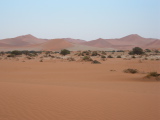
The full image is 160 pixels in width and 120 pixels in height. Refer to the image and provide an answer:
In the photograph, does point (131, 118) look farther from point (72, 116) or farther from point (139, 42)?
point (139, 42)

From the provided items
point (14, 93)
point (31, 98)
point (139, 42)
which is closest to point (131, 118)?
point (31, 98)

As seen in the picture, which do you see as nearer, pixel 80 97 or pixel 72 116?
pixel 72 116

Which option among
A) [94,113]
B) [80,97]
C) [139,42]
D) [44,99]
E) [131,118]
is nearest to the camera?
[131,118]

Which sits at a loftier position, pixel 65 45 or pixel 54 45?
pixel 65 45

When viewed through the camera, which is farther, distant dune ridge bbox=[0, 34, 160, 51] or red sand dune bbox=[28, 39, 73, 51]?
red sand dune bbox=[28, 39, 73, 51]

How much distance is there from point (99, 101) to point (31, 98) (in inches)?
98.9

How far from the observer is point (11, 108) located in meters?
5.66

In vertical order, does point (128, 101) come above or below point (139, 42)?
below

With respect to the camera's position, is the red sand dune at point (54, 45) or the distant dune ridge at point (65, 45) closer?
the distant dune ridge at point (65, 45)

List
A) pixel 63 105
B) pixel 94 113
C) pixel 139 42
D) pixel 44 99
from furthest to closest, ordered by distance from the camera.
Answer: pixel 139 42, pixel 44 99, pixel 63 105, pixel 94 113

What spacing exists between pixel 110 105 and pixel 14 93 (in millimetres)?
3848

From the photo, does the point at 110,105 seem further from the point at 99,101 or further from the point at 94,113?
the point at 94,113

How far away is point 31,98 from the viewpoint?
6844 mm

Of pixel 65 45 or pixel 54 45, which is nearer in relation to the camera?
pixel 65 45
